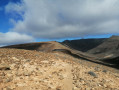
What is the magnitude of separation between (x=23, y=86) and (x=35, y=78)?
0.76 m

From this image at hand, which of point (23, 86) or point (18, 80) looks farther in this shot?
point (18, 80)

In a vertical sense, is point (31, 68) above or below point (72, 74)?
above

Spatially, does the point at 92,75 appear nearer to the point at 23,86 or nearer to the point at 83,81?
the point at 83,81

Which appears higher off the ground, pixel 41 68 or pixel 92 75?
pixel 41 68

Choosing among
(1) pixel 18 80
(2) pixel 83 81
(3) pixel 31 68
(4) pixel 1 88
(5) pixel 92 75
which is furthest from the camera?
(5) pixel 92 75

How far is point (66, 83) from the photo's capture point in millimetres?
5074

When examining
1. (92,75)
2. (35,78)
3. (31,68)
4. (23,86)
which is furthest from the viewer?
(92,75)

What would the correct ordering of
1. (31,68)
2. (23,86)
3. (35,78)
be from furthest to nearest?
(31,68) < (35,78) < (23,86)

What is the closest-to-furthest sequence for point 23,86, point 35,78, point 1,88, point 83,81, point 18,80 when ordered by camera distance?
point 1,88, point 23,86, point 18,80, point 35,78, point 83,81

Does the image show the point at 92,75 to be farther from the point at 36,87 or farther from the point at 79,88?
the point at 36,87

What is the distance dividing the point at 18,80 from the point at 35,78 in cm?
70

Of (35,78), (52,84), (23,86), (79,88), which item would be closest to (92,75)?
(79,88)

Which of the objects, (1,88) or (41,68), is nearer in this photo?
(1,88)

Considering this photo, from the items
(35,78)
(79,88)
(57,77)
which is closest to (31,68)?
(35,78)
